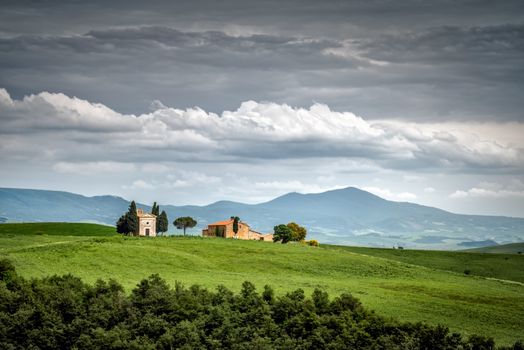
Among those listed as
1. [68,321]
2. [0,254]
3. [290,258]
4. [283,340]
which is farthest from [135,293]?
[290,258]

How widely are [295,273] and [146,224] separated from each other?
75.1 metres

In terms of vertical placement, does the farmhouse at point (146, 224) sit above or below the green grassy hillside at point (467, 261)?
above

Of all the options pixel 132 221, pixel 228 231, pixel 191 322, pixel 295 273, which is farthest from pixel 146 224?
pixel 191 322

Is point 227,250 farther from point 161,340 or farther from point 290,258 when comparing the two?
point 161,340

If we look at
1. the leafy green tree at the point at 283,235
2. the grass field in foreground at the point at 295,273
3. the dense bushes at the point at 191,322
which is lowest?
the dense bushes at the point at 191,322

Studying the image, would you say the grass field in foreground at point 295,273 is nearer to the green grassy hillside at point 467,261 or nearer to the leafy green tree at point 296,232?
the green grassy hillside at point 467,261

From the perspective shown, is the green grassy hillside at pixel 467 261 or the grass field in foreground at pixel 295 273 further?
the green grassy hillside at pixel 467 261

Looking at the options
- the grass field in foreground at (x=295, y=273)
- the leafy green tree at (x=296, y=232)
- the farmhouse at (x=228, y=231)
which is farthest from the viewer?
the farmhouse at (x=228, y=231)

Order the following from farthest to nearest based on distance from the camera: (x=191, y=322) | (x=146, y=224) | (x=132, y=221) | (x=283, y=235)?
(x=146, y=224), (x=132, y=221), (x=283, y=235), (x=191, y=322)

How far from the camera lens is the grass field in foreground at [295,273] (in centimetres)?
7056

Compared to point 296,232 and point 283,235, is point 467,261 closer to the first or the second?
point 296,232

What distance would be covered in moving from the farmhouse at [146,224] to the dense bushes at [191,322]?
99.6 metres

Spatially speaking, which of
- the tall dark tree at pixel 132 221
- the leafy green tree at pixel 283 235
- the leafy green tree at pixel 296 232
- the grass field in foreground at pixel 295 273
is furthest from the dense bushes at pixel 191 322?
the leafy green tree at pixel 296 232

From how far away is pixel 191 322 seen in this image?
57.4m
